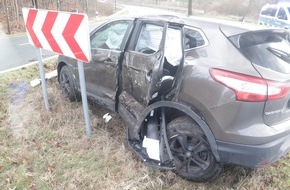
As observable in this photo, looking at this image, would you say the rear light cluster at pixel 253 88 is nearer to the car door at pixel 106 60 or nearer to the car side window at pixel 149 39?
the car side window at pixel 149 39

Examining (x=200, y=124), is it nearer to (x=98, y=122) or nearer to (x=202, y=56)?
(x=202, y=56)

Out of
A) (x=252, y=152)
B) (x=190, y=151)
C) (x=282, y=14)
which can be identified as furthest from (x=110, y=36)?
(x=282, y=14)

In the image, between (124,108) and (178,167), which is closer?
(178,167)

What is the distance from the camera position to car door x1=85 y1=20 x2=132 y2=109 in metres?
3.77

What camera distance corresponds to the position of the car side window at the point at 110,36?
3.82 m

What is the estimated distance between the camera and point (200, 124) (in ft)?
8.84

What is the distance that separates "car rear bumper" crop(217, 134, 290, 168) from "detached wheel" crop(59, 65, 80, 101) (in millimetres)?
2947

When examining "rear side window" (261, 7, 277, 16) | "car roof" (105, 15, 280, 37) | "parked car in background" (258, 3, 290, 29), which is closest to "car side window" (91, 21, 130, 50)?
"car roof" (105, 15, 280, 37)

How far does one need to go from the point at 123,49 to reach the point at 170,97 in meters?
1.00

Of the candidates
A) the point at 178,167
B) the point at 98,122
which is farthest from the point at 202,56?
the point at 98,122

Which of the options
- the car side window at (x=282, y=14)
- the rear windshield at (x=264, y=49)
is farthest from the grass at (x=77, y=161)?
the car side window at (x=282, y=14)

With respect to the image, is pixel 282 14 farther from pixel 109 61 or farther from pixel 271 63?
pixel 271 63

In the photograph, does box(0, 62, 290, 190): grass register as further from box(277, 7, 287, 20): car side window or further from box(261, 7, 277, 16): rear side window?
box(261, 7, 277, 16): rear side window

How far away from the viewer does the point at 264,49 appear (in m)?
2.66
